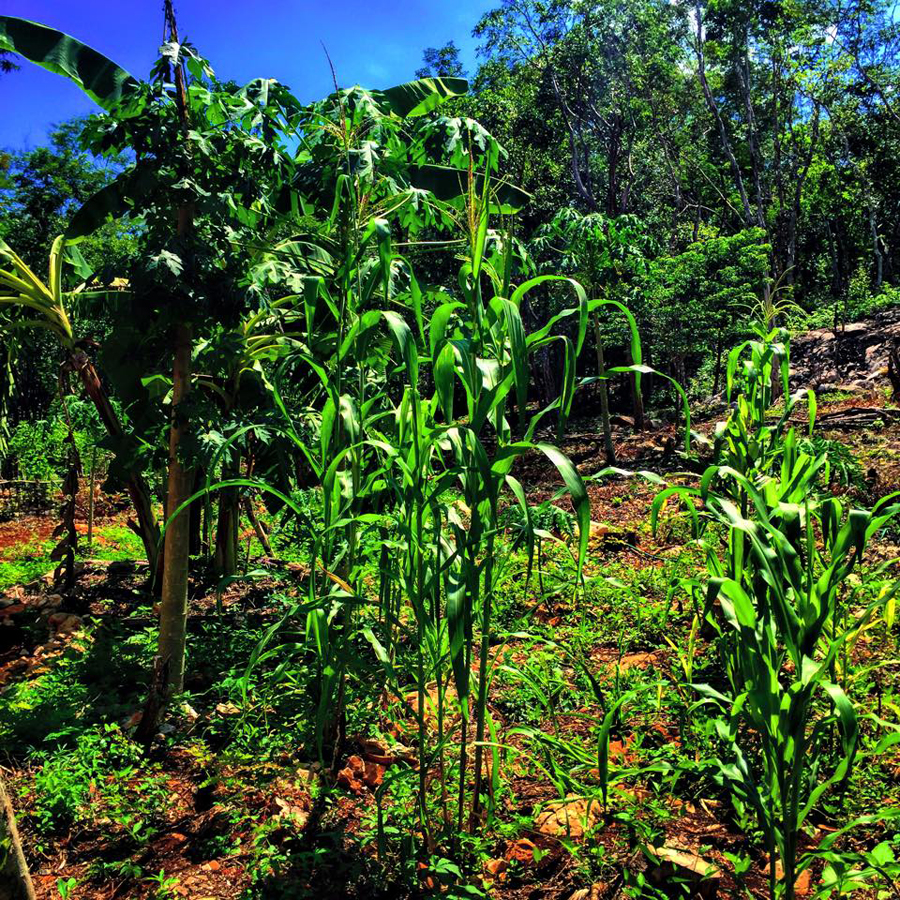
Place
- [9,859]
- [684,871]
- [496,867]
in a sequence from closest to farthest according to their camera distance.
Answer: [9,859], [684,871], [496,867]

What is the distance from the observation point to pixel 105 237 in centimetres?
1730

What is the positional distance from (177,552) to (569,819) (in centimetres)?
186

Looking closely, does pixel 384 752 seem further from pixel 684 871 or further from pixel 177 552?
pixel 177 552

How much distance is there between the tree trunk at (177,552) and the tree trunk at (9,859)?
1.37 m

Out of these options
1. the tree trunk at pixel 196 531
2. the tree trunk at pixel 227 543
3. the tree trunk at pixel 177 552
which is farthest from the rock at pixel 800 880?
the tree trunk at pixel 196 531

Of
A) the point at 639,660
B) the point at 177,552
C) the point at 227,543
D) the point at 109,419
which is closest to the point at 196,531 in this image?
the point at 227,543

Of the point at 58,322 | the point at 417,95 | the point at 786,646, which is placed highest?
the point at 417,95

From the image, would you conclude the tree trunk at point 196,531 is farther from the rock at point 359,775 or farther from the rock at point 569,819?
the rock at point 569,819

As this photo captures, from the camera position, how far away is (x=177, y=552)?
286 centimetres

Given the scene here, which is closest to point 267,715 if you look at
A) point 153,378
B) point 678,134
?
point 153,378

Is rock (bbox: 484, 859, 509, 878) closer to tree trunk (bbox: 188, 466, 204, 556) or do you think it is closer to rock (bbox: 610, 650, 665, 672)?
rock (bbox: 610, 650, 665, 672)

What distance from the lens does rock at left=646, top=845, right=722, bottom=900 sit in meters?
1.70

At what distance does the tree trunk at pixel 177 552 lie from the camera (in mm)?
2838

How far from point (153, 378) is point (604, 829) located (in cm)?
296
